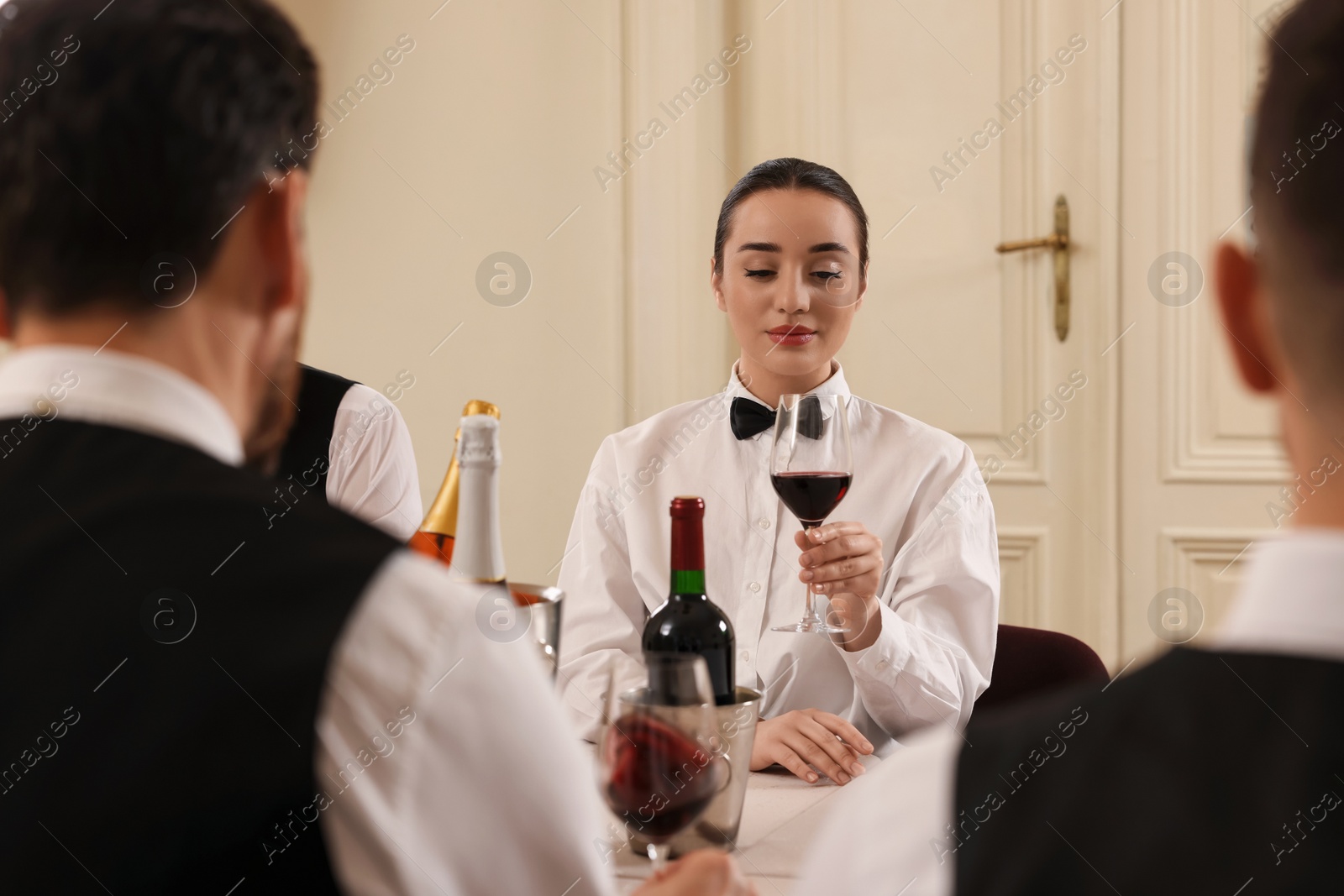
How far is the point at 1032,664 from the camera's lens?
1943 millimetres

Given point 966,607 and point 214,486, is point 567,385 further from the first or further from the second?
point 214,486

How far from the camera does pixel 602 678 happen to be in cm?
187

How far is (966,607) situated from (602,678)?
602 mm

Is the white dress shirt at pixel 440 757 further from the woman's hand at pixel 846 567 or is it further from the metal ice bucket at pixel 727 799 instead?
the woman's hand at pixel 846 567

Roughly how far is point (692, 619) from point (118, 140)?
76 centimetres

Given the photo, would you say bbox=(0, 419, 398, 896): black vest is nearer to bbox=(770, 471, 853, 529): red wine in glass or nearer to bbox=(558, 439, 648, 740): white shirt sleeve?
bbox=(770, 471, 853, 529): red wine in glass

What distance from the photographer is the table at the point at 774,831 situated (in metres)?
1.07

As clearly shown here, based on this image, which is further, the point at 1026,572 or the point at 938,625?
the point at 1026,572

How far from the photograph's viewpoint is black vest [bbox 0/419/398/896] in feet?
2.09

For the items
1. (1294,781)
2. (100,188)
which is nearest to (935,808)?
(1294,781)

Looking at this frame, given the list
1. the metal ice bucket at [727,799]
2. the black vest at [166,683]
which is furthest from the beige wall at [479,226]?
the black vest at [166,683]

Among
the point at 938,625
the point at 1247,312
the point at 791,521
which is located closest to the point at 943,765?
the point at 1247,312

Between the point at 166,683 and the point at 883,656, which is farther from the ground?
the point at 166,683

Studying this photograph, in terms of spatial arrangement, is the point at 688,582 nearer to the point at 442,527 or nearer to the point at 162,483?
the point at 442,527
